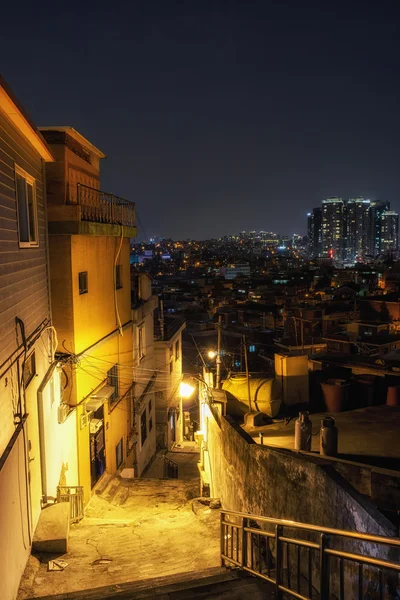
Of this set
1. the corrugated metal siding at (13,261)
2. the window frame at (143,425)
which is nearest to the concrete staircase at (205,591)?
the corrugated metal siding at (13,261)

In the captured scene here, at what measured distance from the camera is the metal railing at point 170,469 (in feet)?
73.0

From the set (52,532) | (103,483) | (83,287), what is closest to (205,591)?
(52,532)

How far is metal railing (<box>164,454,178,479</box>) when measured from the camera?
876 inches

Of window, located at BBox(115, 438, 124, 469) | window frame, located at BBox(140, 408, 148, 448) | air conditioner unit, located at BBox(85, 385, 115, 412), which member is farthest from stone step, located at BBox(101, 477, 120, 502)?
window frame, located at BBox(140, 408, 148, 448)

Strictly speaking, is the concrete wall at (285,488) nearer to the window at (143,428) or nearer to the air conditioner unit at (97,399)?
the air conditioner unit at (97,399)

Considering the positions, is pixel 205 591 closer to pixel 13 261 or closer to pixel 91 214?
pixel 13 261

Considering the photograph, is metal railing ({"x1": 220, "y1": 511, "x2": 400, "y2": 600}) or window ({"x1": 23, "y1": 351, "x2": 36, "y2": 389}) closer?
metal railing ({"x1": 220, "y1": 511, "x2": 400, "y2": 600})

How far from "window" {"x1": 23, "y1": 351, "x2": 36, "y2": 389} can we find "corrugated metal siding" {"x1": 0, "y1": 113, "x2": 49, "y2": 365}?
1.80ft

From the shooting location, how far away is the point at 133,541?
32.5 ft

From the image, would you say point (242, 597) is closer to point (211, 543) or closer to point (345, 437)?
point (211, 543)

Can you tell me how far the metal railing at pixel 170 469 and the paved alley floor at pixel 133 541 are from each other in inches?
284

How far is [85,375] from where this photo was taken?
1338cm

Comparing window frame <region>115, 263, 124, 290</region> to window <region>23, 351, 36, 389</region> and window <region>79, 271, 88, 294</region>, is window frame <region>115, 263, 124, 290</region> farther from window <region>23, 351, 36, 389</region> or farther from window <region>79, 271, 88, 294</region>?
window <region>23, 351, 36, 389</region>

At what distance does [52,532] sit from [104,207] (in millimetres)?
9251
